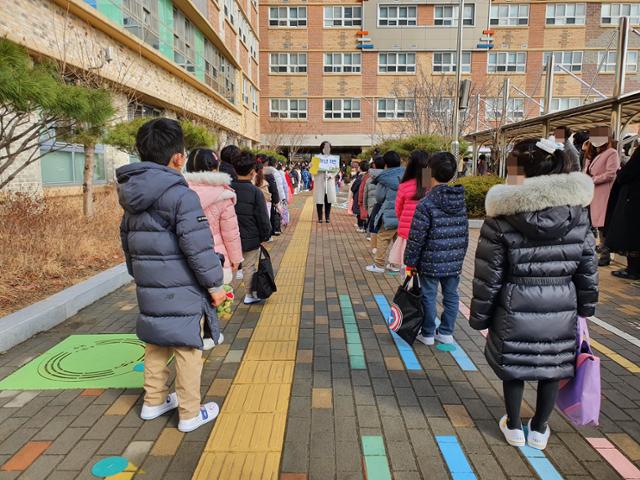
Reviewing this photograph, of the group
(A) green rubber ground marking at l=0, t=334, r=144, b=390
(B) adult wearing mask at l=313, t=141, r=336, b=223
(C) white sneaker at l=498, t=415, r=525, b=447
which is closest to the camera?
(C) white sneaker at l=498, t=415, r=525, b=447

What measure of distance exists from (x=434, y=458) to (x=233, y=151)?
13.2 feet

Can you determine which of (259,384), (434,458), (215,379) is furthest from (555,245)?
(215,379)

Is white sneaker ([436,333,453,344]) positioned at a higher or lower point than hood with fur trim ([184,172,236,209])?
lower

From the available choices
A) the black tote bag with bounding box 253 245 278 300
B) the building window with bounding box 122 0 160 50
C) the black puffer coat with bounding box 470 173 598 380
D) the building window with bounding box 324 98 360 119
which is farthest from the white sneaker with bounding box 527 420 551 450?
the building window with bounding box 324 98 360 119

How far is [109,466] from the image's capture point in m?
2.62

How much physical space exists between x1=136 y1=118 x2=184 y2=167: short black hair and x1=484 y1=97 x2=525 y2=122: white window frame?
2158 centimetres

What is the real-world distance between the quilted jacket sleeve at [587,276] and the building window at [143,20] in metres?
15.7

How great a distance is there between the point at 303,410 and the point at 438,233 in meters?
1.93

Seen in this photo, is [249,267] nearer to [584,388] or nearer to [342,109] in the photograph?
[584,388]

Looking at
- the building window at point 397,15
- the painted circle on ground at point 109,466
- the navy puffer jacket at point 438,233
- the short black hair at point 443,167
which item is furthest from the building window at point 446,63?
the painted circle on ground at point 109,466

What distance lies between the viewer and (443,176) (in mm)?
4156

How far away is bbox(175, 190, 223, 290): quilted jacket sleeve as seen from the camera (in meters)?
2.72

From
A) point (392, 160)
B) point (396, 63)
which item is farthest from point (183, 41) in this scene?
point (396, 63)

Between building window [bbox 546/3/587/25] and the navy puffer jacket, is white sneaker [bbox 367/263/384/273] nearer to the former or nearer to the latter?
the navy puffer jacket
